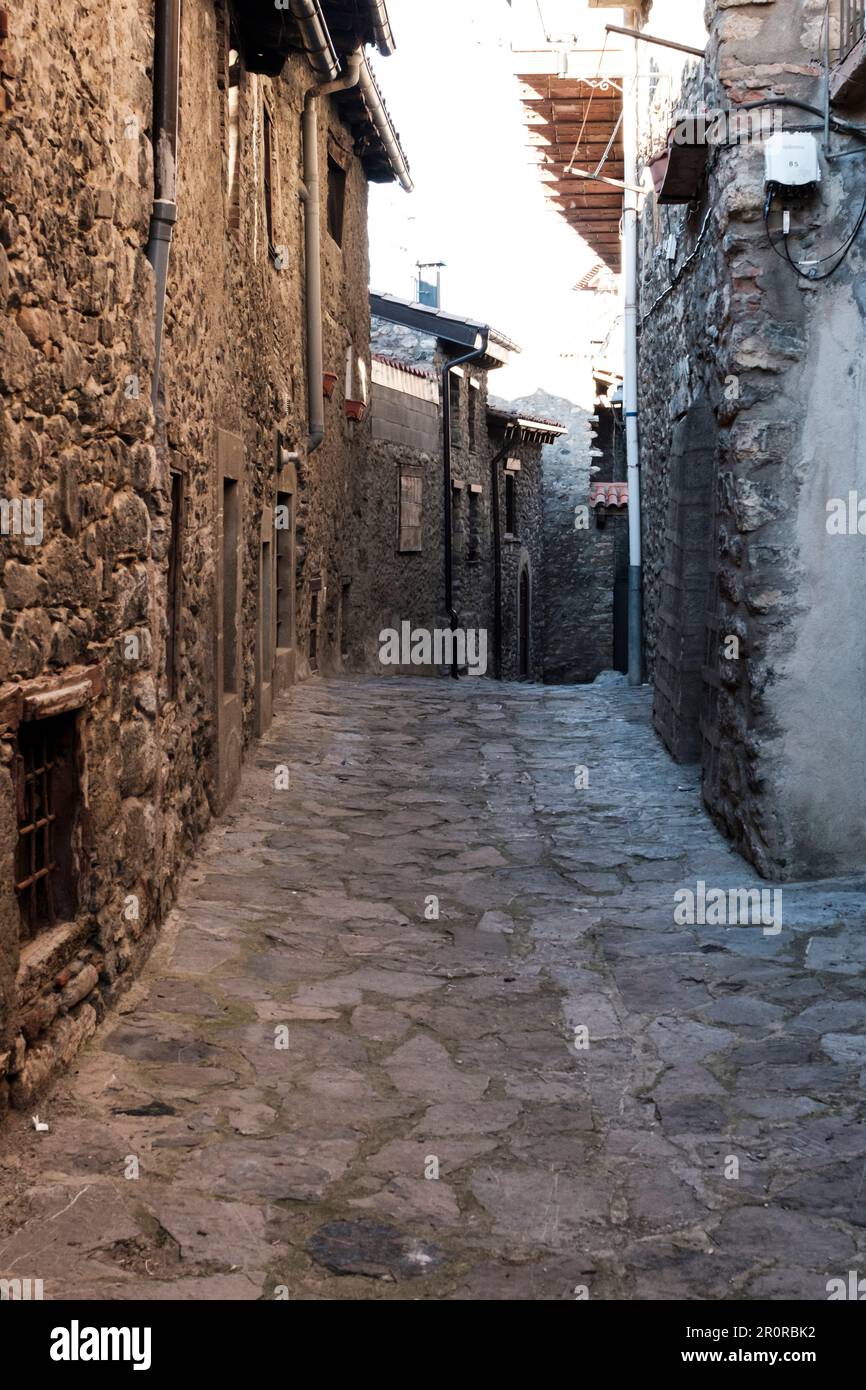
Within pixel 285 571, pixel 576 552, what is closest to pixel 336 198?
pixel 285 571

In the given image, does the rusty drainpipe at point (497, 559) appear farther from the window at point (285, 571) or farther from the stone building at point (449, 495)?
the window at point (285, 571)

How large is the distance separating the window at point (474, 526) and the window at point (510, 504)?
198 cm

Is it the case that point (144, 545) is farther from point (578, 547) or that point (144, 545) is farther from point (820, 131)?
point (578, 547)

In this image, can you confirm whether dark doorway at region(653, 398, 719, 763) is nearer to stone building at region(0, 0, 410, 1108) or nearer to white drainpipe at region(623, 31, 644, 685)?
stone building at region(0, 0, 410, 1108)

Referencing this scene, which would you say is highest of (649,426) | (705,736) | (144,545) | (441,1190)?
(649,426)

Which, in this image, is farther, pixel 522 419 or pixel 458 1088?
pixel 522 419

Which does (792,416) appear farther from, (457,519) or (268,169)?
(457,519)

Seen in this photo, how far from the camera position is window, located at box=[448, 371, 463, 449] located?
66.5 ft

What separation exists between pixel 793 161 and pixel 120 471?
332 centimetres

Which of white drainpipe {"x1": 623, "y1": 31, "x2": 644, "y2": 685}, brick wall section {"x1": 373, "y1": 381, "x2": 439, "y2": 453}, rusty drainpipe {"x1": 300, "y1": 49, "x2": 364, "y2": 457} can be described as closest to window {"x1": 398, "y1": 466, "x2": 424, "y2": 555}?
brick wall section {"x1": 373, "y1": 381, "x2": 439, "y2": 453}

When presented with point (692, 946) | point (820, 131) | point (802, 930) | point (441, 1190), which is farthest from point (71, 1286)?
point (820, 131)

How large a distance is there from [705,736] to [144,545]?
12.4 ft

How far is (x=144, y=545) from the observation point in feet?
17.0

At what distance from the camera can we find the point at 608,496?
2341 centimetres
